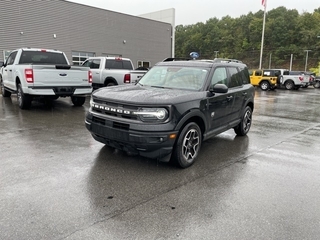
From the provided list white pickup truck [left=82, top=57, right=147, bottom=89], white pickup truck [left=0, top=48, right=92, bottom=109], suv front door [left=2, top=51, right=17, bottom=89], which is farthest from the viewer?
white pickup truck [left=82, top=57, right=147, bottom=89]

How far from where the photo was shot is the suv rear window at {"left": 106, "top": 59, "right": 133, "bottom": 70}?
1304 cm

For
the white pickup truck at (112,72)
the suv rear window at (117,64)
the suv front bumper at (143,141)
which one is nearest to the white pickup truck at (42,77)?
the white pickup truck at (112,72)

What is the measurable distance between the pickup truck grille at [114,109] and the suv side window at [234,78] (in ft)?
8.71

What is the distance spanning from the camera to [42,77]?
27.6ft

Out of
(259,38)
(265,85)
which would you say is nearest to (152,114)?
(265,85)

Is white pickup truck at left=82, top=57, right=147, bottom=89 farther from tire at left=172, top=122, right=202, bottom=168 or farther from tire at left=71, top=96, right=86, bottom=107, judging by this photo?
tire at left=172, top=122, right=202, bottom=168

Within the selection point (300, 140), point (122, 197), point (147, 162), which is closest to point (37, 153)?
point (147, 162)

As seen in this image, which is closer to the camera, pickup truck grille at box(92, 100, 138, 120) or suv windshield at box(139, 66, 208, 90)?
pickup truck grille at box(92, 100, 138, 120)

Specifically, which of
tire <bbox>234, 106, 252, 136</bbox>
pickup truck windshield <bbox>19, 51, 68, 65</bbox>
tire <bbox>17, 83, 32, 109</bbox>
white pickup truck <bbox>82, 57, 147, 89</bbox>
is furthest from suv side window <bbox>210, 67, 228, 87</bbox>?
pickup truck windshield <bbox>19, 51, 68, 65</bbox>

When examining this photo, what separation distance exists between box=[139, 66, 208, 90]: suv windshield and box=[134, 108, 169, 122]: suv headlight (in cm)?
113

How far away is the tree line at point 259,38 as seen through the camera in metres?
85.2

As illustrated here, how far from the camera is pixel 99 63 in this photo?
13.2 meters

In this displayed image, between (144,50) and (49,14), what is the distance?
11.8 m

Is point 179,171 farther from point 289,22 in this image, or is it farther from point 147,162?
point 289,22
